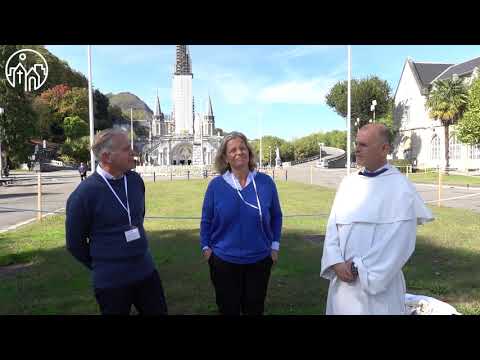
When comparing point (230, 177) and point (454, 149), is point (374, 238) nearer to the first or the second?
point (230, 177)

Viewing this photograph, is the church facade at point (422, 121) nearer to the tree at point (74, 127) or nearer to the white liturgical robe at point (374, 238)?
the tree at point (74, 127)

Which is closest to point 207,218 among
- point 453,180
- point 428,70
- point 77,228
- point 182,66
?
point 77,228

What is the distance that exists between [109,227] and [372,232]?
1.75 meters

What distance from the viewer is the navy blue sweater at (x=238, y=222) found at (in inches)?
120

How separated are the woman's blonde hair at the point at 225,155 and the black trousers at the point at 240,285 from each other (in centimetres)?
74

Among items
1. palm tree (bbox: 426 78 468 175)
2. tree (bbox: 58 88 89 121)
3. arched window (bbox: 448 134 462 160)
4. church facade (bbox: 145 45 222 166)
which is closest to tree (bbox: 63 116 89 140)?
tree (bbox: 58 88 89 121)

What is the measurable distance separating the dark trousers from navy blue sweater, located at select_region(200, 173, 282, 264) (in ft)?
1.85

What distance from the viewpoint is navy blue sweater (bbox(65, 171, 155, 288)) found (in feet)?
8.51

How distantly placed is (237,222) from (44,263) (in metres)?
5.13

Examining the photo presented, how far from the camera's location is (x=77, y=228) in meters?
2.62

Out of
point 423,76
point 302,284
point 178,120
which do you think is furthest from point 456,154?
point 178,120

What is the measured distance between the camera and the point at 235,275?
3.08 metres

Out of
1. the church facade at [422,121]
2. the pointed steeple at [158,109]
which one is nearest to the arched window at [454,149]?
the church facade at [422,121]
